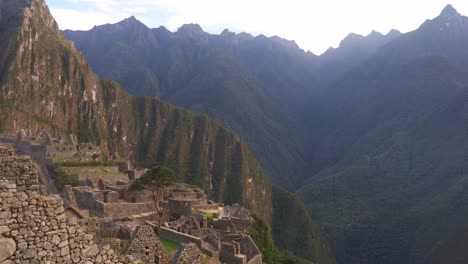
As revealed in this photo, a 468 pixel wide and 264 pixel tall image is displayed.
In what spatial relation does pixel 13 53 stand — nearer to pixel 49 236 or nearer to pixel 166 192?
pixel 166 192

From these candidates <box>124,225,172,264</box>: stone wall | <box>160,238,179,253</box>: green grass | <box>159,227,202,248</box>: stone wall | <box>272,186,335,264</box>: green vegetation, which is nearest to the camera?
<box>124,225,172,264</box>: stone wall

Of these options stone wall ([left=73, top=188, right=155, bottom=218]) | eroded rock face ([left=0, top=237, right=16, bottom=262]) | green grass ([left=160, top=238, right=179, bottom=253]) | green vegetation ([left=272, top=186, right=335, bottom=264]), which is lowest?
green vegetation ([left=272, top=186, right=335, bottom=264])

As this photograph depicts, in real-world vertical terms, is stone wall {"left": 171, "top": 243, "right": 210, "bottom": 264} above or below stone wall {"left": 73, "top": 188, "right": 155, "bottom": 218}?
above

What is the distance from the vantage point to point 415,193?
643 ft

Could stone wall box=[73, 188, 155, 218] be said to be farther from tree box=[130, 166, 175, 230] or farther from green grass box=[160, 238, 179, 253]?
green grass box=[160, 238, 179, 253]

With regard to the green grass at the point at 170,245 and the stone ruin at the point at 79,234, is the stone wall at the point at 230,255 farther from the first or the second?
the green grass at the point at 170,245

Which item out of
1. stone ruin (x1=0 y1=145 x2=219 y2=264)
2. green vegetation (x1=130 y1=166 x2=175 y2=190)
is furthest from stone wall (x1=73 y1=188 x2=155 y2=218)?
stone ruin (x1=0 y1=145 x2=219 y2=264)

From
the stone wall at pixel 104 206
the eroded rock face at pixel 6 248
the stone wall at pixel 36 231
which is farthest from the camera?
the stone wall at pixel 104 206

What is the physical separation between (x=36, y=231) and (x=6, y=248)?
0.48 m

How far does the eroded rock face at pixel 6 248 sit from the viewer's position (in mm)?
7372

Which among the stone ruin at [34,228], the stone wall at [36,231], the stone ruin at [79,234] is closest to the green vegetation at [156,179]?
the stone ruin at [79,234]

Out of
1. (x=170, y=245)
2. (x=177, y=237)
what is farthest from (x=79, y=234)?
(x=177, y=237)

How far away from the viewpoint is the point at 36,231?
7750 mm

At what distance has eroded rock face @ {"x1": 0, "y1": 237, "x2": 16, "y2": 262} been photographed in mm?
7372
